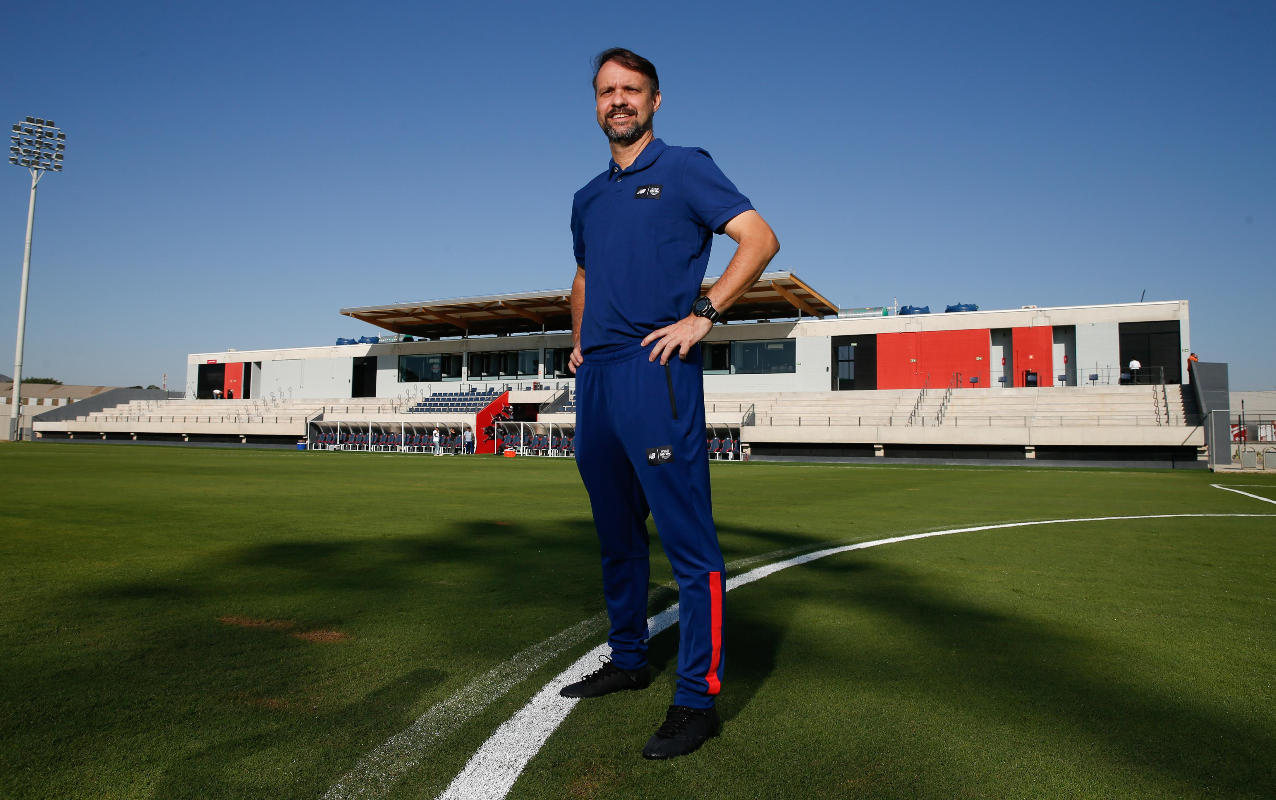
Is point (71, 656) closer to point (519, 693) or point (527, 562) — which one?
point (519, 693)

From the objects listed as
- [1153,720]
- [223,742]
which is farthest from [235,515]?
[1153,720]

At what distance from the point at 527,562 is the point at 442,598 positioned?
1120 millimetres

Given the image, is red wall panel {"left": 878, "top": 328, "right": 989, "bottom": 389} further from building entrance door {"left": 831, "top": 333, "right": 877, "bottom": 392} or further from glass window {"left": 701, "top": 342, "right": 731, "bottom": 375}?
glass window {"left": 701, "top": 342, "right": 731, "bottom": 375}

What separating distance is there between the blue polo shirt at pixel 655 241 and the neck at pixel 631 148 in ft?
0.17

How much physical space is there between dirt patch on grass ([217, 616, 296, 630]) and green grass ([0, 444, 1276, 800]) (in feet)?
0.07

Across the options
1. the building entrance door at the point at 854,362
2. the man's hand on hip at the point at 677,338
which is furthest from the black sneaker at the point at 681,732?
the building entrance door at the point at 854,362

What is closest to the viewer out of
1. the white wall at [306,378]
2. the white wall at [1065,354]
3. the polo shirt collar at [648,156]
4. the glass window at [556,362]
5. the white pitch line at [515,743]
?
the white pitch line at [515,743]

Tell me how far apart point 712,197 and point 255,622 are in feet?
7.92

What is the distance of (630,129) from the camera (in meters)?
2.55

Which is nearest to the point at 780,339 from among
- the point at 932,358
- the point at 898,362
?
the point at 898,362

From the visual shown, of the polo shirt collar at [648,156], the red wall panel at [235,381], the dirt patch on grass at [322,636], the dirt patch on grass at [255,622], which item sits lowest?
the dirt patch on grass at [322,636]

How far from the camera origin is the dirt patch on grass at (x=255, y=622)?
299 cm

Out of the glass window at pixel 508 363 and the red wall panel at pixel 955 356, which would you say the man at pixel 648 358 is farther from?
the glass window at pixel 508 363

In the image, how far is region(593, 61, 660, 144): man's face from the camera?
8.37ft
